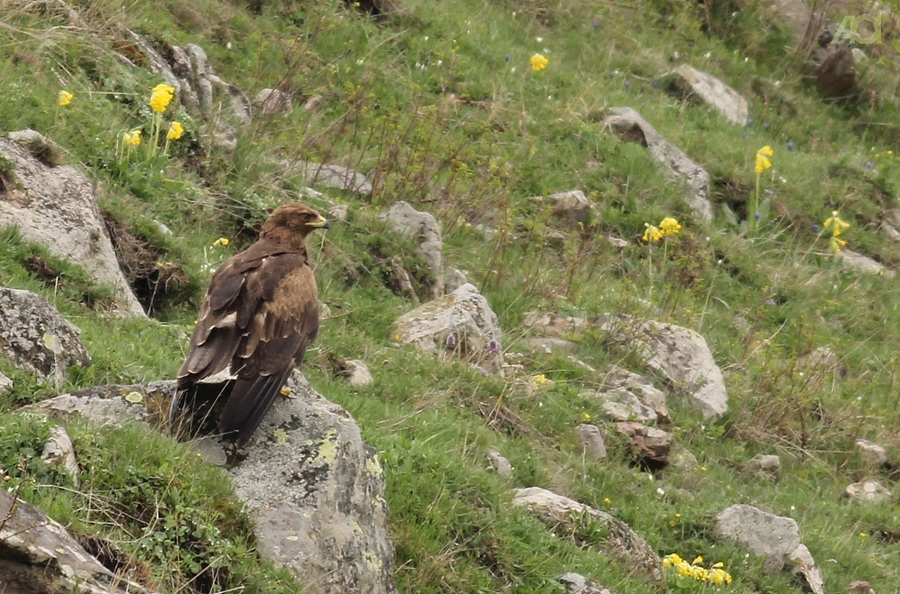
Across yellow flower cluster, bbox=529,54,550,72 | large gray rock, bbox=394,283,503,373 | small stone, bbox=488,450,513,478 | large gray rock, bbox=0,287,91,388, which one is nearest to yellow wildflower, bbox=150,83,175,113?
large gray rock, bbox=394,283,503,373

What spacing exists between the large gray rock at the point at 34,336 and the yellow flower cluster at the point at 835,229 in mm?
9373

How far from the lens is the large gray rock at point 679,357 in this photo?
1015cm

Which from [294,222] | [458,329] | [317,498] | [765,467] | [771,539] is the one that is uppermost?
[317,498]

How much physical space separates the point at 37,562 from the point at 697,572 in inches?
168

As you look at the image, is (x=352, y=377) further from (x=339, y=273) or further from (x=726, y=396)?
(x=726, y=396)

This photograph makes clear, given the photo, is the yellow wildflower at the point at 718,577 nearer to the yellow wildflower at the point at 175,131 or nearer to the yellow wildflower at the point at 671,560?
the yellow wildflower at the point at 671,560

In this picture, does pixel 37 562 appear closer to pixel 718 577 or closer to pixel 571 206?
pixel 718 577

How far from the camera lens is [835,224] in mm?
13703

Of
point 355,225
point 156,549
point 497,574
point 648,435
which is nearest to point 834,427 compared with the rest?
point 648,435

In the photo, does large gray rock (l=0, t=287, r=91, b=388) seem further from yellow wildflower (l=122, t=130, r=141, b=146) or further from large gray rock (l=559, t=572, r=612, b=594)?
yellow wildflower (l=122, t=130, r=141, b=146)

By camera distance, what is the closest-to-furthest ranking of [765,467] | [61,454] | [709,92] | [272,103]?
[61,454]
[765,467]
[272,103]
[709,92]

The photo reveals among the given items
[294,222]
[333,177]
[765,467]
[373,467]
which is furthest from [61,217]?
[765,467]

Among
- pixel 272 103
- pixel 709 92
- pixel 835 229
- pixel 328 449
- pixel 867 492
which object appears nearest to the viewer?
pixel 328 449

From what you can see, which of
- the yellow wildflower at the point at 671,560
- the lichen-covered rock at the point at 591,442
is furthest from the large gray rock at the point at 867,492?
the yellow wildflower at the point at 671,560
